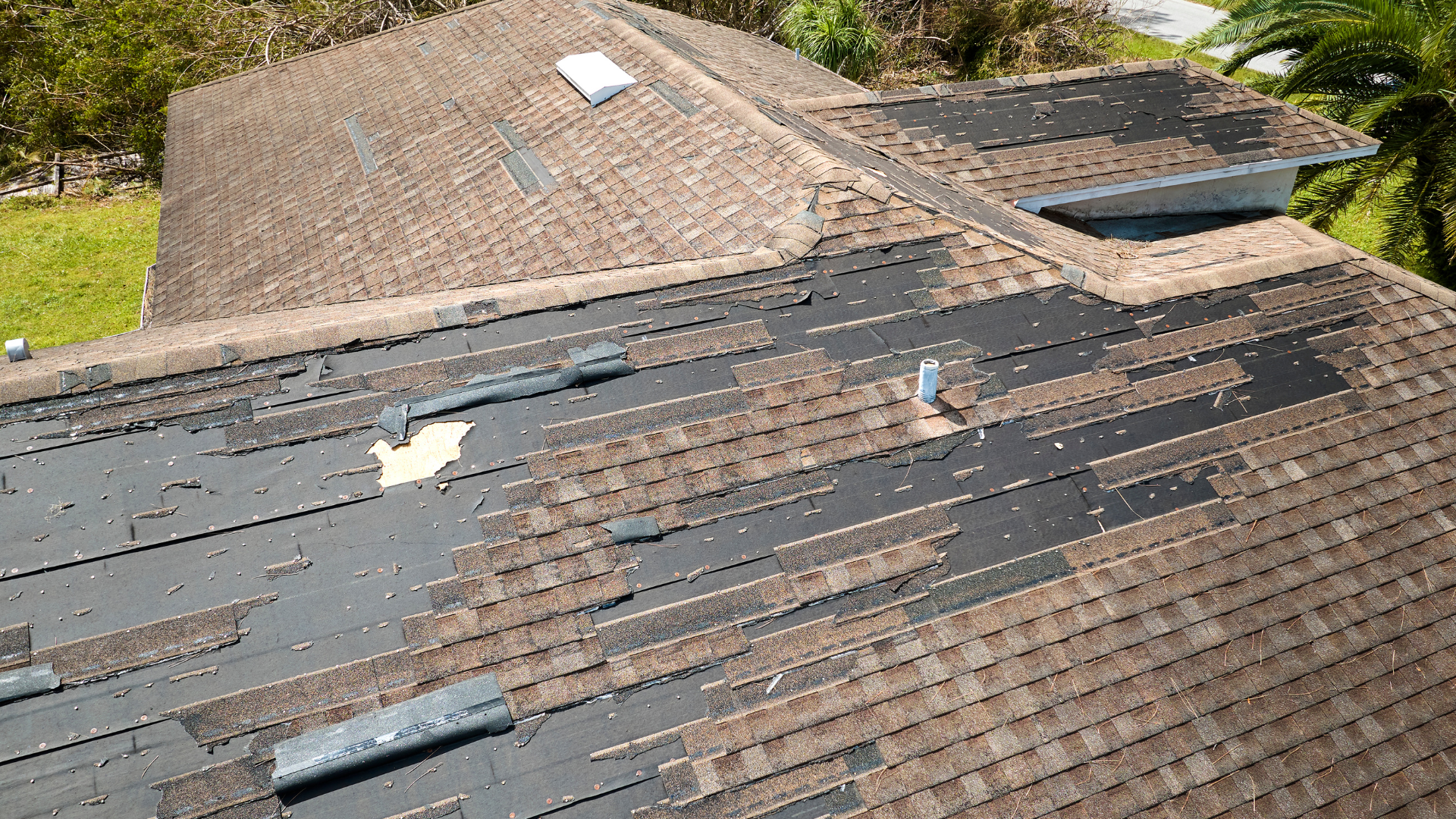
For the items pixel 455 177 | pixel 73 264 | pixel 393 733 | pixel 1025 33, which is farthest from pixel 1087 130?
pixel 73 264

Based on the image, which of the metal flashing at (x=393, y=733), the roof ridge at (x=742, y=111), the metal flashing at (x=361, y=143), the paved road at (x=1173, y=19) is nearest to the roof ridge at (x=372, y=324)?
the roof ridge at (x=742, y=111)

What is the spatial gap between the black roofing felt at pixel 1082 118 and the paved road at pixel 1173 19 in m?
18.1

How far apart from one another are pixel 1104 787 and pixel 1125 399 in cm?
293

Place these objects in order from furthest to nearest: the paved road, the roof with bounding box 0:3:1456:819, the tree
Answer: the paved road
the tree
the roof with bounding box 0:3:1456:819

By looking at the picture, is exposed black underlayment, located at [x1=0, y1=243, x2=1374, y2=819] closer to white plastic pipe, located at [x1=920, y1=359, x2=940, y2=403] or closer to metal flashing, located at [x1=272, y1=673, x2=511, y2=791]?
metal flashing, located at [x1=272, y1=673, x2=511, y2=791]

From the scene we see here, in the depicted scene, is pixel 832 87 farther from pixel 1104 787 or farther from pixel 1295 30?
pixel 1104 787

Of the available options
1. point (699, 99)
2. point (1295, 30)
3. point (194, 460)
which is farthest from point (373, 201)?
point (1295, 30)

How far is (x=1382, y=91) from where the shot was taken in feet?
43.1

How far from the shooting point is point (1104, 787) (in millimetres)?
4672

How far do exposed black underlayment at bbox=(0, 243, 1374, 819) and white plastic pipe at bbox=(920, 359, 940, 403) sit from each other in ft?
1.10

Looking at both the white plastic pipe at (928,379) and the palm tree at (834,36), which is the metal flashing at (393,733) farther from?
the palm tree at (834,36)

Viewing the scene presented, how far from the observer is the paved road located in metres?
27.7

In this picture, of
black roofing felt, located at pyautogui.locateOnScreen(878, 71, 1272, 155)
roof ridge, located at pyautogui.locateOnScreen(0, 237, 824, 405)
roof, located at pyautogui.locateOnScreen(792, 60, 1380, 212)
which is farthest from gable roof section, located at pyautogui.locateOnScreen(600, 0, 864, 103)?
roof ridge, located at pyautogui.locateOnScreen(0, 237, 824, 405)

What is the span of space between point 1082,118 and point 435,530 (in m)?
10.2
